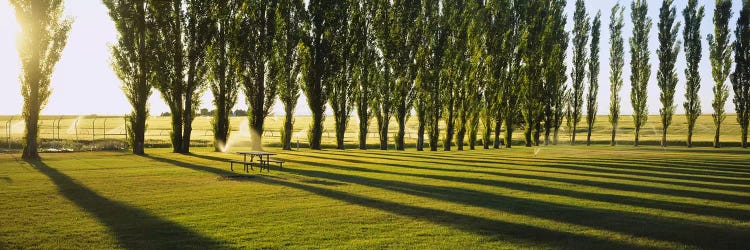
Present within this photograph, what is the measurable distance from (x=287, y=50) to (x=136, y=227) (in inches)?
1020

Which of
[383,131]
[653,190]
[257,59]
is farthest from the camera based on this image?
[383,131]

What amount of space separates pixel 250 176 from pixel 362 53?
70.2ft

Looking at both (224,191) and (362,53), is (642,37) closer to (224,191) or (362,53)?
(362,53)

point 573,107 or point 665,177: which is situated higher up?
point 573,107

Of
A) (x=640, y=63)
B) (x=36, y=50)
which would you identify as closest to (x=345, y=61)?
(x=36, y=50)

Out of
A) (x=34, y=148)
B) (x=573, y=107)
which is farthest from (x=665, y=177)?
(x=573, y=107)

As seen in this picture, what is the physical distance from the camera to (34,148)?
83.4 ft

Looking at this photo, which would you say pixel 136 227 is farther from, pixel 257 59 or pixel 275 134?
pixel 275 134

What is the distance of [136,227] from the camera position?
9.21 meters

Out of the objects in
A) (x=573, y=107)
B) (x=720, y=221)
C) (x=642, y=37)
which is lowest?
(x=720, y=221)

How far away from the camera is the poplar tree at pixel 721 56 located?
173ft

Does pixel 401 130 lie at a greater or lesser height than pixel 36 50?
lesser

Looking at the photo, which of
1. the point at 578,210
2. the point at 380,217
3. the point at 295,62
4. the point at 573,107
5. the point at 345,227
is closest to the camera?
the point at 345,227

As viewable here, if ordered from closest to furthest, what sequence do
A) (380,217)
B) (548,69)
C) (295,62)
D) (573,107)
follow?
(380,217)
(295,62)
(548,69)
(573,107)
